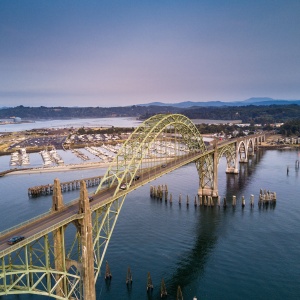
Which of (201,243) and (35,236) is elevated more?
(35,236)

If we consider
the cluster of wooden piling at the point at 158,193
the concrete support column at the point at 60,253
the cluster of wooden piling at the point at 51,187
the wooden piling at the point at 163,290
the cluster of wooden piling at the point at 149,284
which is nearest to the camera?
the concrete support column at the point at 60,253

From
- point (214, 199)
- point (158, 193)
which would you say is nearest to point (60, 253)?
point (158, 193)

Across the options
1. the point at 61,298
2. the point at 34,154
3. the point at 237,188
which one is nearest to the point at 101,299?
the point at 61,298

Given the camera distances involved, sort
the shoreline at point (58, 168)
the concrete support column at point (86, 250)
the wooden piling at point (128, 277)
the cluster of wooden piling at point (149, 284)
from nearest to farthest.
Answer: the concrete support column at point (86, 250), the cluster of wooden piling at point (149, 284), the wooden piling at point (128, 277), the shoreline at point (58, 168)

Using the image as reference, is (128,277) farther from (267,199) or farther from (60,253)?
(267,199)

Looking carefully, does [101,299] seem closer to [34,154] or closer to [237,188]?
[237,188]

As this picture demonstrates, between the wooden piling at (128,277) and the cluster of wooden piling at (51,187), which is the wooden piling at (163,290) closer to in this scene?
the wooden piling at (128,277)

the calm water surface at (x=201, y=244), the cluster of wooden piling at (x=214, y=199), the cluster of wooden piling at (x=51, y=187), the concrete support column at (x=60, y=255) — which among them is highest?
the concrete support column at (x=60, y=255)

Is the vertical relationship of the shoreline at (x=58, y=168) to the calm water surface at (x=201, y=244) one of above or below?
above

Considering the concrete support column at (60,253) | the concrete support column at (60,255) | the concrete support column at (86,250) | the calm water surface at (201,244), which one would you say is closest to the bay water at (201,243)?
the calm water surface at (201,244)
